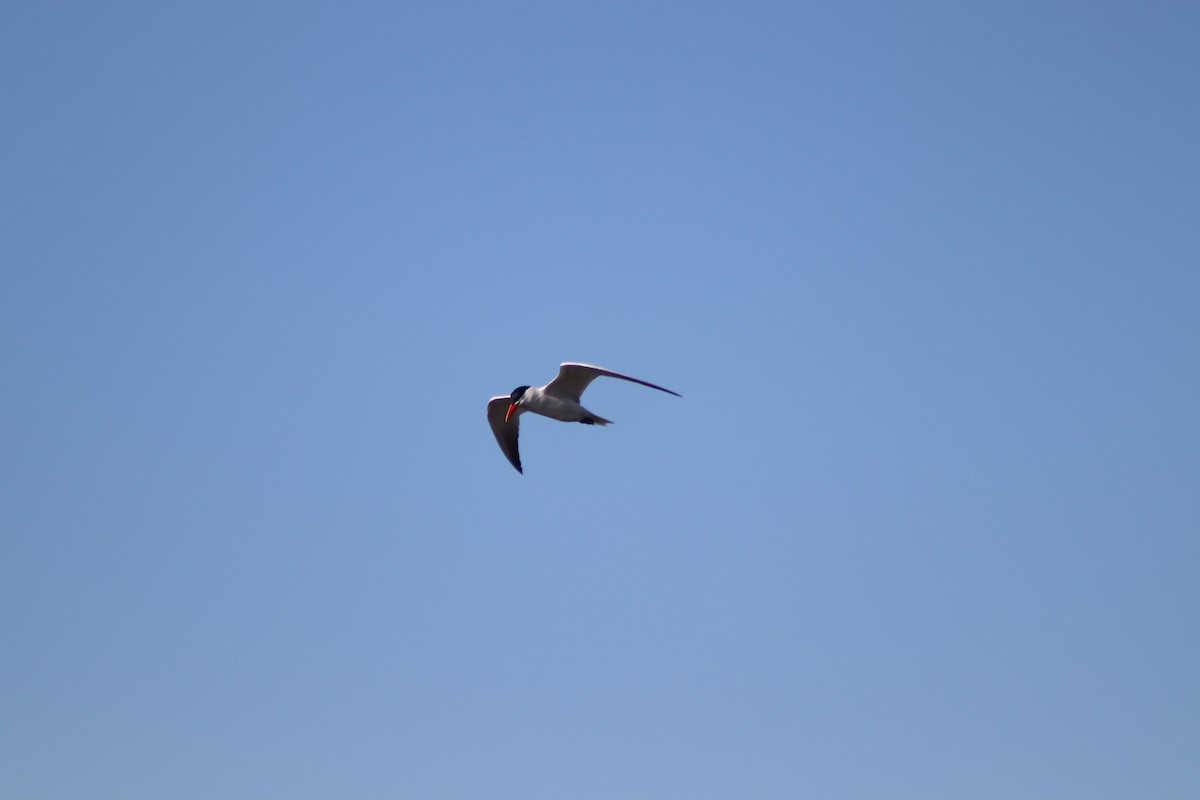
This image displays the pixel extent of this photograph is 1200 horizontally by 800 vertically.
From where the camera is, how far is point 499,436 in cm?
2902

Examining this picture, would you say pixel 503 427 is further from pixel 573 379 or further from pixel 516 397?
pixel 573 379

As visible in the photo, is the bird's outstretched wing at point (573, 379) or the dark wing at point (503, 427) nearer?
the bird's outstretched wing at point (573, 379)

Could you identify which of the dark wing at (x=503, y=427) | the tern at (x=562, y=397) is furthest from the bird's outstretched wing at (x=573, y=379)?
the dark wing at (x=503, y=427)

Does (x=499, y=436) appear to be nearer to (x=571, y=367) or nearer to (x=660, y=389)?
(x=571, y=367)

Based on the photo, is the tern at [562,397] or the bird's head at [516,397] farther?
the bird's head at [516,397]

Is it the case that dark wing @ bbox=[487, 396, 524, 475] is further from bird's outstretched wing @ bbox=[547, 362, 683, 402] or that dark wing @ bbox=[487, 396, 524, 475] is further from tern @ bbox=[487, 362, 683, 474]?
bird's outstretched wing @ bbox=[547, 362, 683, 402]

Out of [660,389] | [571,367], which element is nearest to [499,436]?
[571,367]

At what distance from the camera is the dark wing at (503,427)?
2880 centimetres

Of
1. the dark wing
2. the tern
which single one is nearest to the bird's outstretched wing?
the tern

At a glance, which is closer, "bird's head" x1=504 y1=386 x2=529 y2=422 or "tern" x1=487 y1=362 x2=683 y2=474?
"tern" x1=487 y1=362 x2=683 y2=474

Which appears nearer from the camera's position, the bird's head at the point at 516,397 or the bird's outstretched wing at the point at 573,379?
the bird's outstretched wing at the point at 573,379

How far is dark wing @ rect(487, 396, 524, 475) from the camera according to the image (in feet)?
94.5

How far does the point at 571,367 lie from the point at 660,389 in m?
4.12

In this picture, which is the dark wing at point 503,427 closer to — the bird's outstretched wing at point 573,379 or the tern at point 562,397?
the tern at point 562,397
